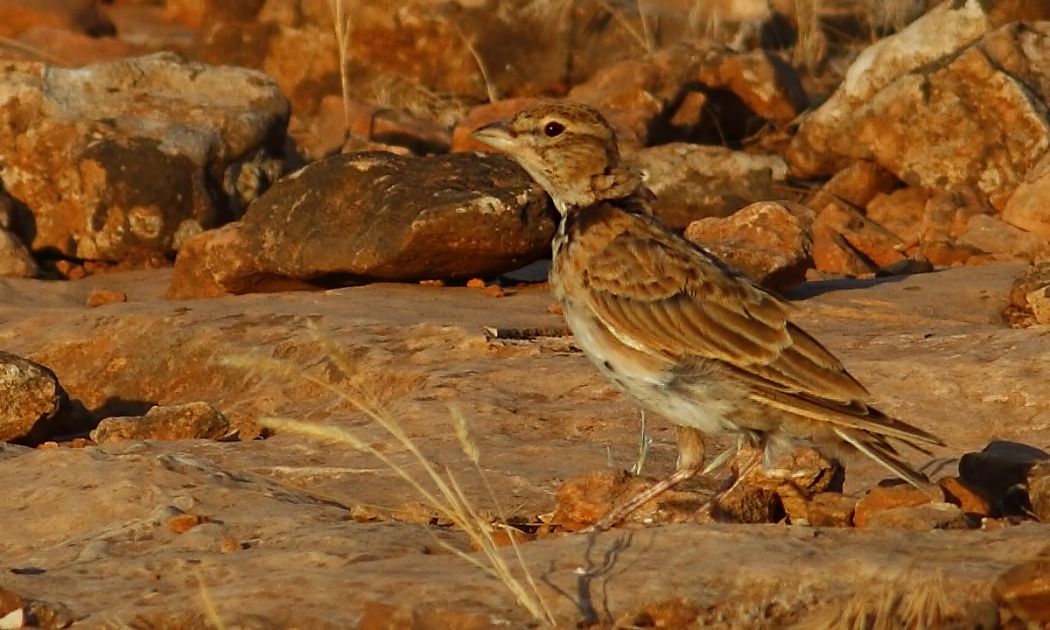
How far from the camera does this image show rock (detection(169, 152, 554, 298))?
9.30 meters

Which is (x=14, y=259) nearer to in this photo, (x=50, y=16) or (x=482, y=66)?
(x=482, y=66)

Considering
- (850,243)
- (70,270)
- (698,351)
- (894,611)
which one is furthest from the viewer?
(850,243)

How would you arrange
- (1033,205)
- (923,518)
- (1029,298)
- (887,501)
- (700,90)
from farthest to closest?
(700,90), (1033,205), (1029,298), (887,501), (923,518)

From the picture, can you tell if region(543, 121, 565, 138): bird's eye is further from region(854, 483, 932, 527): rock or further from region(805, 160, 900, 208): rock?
region(805, 160, 900, 208): rock

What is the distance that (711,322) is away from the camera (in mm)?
5555

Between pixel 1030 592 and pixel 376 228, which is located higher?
pixel 1030 592

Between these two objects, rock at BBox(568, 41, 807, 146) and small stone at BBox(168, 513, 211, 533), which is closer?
small stone at BBox(168, 513, 211, 533)

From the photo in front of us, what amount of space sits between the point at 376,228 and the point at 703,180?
10.6 feet

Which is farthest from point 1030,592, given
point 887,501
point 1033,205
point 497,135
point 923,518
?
point 1033,205

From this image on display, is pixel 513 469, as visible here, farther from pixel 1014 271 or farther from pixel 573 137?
pixel 1014 271

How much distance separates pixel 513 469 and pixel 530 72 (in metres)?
8.89

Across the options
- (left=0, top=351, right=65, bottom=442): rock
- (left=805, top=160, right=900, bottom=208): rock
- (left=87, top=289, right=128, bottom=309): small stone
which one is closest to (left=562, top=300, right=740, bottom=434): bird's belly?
(left=0, top=351, right=65, bottom=442): rock

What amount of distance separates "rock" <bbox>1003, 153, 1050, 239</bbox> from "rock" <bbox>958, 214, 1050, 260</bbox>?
6cm

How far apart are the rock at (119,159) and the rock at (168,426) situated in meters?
3.95
